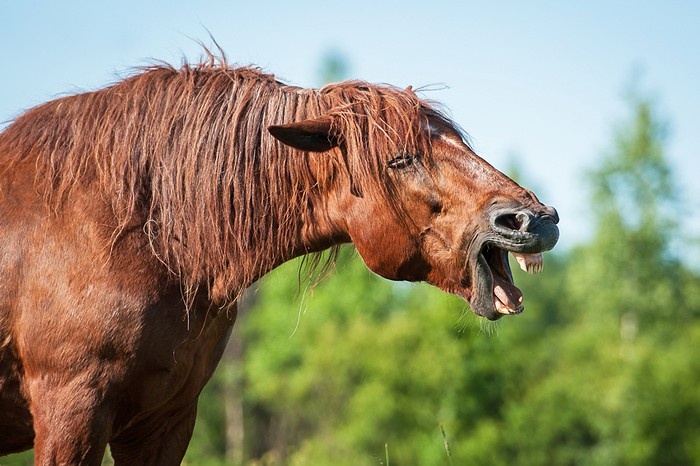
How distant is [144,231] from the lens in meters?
4.56

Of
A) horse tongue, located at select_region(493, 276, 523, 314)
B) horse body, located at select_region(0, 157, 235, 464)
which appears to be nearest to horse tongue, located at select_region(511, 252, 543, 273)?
horse tongue, located at select_region(493, 276, 523, 314)

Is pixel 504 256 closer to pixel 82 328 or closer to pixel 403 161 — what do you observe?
pixel 403 161

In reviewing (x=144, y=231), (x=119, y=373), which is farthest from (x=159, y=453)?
(x=144, y=231)

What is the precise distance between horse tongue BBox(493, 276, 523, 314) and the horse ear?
1066 millimetres

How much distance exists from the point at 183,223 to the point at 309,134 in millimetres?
760

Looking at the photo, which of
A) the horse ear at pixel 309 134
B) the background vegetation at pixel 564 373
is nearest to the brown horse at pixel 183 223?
the horse ear at pixel 309 134

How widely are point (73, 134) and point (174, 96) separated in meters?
0.54

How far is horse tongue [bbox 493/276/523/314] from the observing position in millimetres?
4391

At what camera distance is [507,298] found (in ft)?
14.5

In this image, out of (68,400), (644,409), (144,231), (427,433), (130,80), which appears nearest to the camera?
(68,400)

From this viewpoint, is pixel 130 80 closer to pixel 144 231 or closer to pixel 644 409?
pixel 144 231

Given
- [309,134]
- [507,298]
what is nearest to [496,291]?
[507,298]

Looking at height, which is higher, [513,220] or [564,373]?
[513,220]

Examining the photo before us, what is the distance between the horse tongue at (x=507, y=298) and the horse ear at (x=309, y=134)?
42.0 inches
